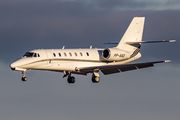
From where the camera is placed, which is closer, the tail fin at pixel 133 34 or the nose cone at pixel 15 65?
the nose cone at pixel 15 65

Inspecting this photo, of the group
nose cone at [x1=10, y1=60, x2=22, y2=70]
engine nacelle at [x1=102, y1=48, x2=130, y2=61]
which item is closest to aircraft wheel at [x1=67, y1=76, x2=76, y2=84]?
engine nacelle at [x1=102, y1=48, x2=130, y2=61]

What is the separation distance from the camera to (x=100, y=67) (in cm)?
5344

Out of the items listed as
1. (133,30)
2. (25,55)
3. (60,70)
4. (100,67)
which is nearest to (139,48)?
(133,30)

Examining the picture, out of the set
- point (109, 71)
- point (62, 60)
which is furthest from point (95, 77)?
point (62, 60)

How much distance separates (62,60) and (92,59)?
4390 millimetres

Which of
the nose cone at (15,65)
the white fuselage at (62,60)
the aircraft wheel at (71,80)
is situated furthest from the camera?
the aircraft wheel at (71,80)

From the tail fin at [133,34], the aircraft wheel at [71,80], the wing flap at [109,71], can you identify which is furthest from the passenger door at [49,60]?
the tail fin at [133,34]

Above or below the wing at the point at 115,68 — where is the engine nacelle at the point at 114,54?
above

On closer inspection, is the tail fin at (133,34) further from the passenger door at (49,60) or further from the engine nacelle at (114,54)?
the passenger door at (49,60)

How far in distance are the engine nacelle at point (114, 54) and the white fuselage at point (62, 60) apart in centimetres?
52

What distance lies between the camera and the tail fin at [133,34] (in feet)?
188

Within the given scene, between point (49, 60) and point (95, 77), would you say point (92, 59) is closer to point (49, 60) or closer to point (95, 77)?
point (95, 77)

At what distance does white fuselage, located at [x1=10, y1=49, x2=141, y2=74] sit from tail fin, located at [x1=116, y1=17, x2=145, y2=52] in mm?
1764

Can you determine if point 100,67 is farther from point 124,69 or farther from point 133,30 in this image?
point 133,30
